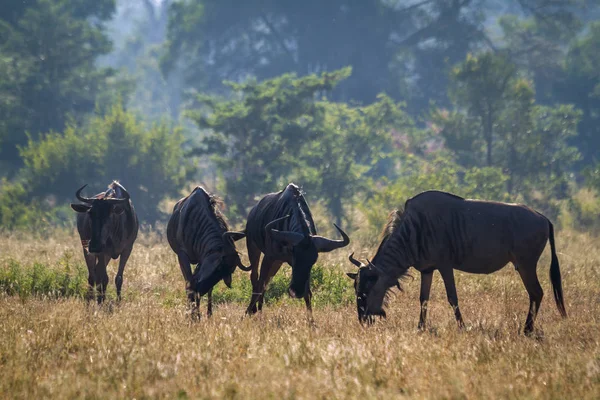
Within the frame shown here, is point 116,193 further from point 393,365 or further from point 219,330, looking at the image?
point 393,365

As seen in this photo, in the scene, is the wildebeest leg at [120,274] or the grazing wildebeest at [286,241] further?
the wildebeest leg at [120,274]

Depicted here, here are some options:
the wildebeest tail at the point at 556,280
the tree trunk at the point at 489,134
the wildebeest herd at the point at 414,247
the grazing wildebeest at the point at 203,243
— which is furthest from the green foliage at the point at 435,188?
the wildebeest tail at the point at 556,280

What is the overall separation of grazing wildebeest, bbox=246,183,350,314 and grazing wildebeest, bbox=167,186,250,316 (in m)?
0.45

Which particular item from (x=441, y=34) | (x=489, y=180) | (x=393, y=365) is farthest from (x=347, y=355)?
(x=441, y=34)

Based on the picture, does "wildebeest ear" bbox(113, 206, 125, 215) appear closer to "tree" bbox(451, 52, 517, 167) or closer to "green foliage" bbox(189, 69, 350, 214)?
"green foliage" bbox(189, 69, 350, 214)

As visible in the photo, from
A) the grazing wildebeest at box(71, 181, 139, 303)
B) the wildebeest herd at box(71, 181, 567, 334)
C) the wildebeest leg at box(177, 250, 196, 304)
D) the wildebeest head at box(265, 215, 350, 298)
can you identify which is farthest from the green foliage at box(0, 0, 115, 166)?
the wildebeest head at box(265, 215, 350, 298)

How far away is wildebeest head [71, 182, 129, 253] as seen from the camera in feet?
33.8

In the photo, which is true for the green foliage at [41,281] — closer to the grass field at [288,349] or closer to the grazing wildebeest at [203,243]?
the grass field at [288,349]

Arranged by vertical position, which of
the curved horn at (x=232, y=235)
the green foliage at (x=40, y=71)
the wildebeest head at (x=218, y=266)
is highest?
the green foliage at (x=40, y=71)

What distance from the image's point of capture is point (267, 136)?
82.5 ft

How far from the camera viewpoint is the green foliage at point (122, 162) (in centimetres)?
2567

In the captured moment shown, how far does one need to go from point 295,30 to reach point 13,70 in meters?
20.8

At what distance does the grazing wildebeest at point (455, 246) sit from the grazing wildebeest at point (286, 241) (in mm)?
636

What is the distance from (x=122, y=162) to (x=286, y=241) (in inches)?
727
